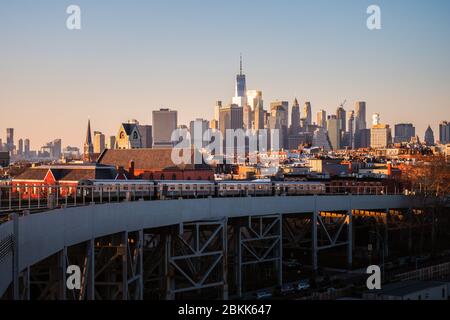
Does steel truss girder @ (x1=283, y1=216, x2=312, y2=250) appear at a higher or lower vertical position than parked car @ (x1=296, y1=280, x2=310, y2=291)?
higher

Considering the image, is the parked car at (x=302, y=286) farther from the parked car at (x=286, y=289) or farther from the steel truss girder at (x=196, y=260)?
the steel truss girder at (x=196, y=260)

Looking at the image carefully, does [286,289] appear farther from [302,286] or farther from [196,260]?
[196,260]

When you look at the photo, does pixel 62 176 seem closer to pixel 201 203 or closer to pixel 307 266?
pixel 307 266

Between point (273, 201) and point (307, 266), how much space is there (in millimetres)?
10101

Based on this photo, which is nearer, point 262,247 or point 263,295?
point 263,295

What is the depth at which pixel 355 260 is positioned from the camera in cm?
5256

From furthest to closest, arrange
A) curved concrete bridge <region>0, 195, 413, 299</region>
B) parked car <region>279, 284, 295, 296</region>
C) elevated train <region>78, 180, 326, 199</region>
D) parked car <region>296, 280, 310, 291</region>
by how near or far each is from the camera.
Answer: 1. elevated train <region>78, 180, 326, 199</region>
2. parked car <region>296, 280, 310, 291</region>
3. parked car <region>279, 284, 295, 296</region>
4. curved concrete bridge <region>0, 195, 413, 299</region>

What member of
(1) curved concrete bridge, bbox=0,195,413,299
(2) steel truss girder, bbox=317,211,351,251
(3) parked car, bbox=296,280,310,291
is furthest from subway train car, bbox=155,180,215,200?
(3) parked car, bbox=296,280,310,291

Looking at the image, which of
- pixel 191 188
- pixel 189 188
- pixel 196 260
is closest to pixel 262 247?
pixel 191 188

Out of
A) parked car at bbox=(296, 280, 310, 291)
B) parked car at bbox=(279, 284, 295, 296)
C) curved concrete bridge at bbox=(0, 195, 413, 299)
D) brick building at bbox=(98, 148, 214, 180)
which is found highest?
brick building at bbox=(98, 148, 214, 180)

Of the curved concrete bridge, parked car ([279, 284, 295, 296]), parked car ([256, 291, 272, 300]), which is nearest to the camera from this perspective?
the curved concrete bridge

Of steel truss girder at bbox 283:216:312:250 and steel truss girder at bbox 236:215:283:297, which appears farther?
steel truss girder at bbox 283:216:312:250

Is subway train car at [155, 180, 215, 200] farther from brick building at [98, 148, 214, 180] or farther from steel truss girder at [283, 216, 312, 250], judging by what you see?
brick building at [98, 148, 214, 180]

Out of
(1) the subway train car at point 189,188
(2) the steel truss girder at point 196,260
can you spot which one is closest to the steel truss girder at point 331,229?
(1) the subway train car at point 189,188
